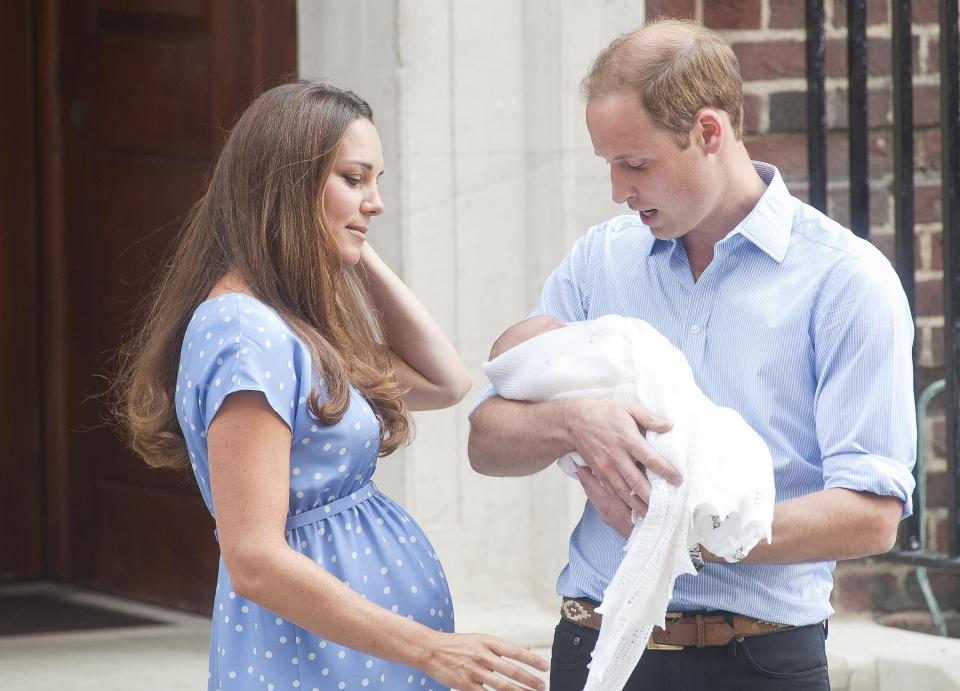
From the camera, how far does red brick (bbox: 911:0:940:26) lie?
380 cm

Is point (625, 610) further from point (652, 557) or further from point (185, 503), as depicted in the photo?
point (185, 503)

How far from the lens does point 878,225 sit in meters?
3.80

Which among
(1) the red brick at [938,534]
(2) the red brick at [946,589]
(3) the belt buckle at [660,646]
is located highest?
(3) the belt buckle at [660,646]

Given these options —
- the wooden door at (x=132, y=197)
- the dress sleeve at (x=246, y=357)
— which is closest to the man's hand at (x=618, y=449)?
the dress sleeve at (x=246, y=357)

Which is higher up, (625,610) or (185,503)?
(625,610)

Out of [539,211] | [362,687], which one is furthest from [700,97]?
[539,211]

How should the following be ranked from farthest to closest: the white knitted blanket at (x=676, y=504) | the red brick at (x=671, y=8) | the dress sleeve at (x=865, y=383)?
the red brick at (x=671, y=8), the dress sleeve at (x=865, y=383), the white knitted blanket at (x=676, y=504)

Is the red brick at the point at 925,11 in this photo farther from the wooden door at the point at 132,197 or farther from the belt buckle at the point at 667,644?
the belt buckle at the point at 667,644

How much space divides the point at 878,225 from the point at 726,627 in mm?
1861

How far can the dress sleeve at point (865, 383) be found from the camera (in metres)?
2.07

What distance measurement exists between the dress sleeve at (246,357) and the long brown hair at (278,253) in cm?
6

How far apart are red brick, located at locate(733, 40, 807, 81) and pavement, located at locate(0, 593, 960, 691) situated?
1397mm

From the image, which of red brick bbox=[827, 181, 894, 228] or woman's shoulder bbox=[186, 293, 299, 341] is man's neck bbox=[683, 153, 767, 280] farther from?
red brick bbox=[827, 181, 894, 228]

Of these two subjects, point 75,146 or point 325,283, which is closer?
point 325,283
